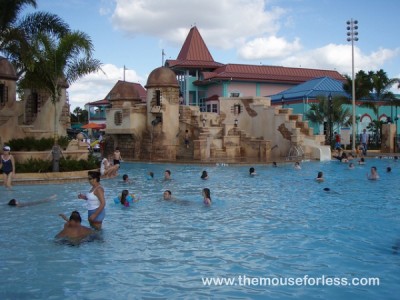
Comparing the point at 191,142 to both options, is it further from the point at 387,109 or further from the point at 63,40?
the point at 387,109

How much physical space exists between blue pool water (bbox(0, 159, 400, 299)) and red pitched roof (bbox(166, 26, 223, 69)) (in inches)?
1373

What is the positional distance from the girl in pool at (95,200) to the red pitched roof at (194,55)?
132ft

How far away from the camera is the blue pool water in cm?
675

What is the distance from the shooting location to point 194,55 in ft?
170

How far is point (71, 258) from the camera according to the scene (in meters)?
8.15

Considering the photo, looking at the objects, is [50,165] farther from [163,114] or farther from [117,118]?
[117,118]

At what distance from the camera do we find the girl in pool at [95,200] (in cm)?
950

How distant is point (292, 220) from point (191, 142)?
65.8 ft

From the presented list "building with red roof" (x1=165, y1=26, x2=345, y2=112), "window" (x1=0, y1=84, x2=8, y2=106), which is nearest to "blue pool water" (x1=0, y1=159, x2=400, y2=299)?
"window" (x1=0, y1=84, x2=8, y2=106)

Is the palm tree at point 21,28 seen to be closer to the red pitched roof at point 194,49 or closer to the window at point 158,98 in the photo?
the window at point 158,98

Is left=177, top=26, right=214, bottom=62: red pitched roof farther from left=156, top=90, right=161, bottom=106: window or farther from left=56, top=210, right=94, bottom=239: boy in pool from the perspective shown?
left=56, top=210, right=94, bottom=239: boy in pool

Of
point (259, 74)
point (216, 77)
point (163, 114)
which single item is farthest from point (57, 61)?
point (259, 74)

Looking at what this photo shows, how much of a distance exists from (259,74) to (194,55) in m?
7.39

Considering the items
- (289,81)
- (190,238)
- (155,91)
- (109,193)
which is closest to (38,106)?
(155,91)
